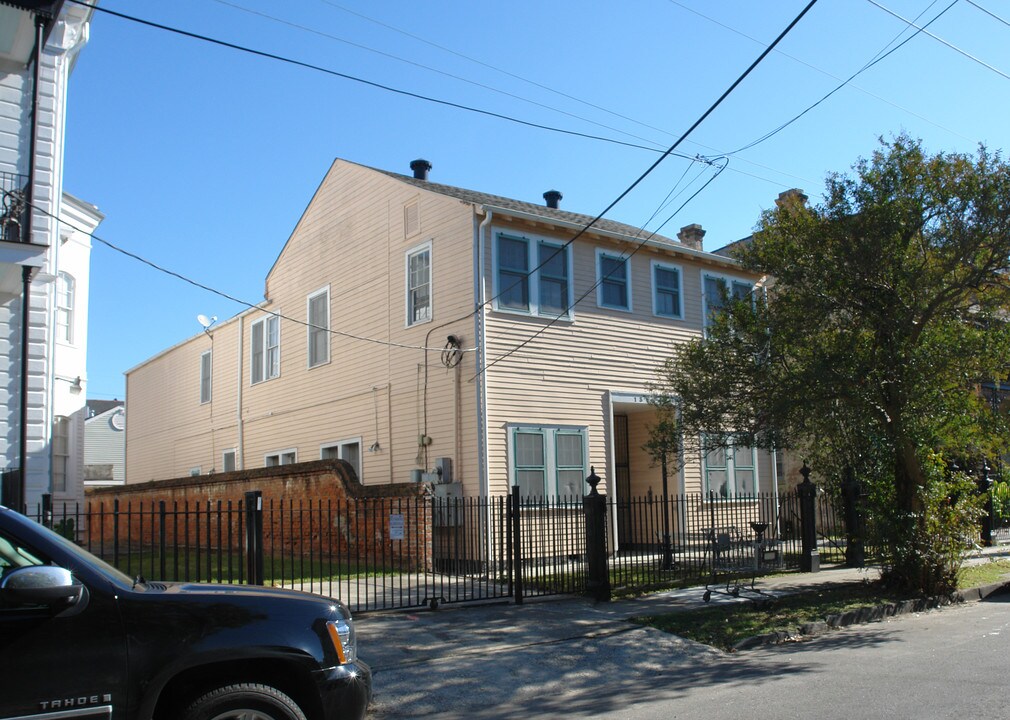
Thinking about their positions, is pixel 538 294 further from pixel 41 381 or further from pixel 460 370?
pixel 41 381

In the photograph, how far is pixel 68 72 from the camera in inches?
611

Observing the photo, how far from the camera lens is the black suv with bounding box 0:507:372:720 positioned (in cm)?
421

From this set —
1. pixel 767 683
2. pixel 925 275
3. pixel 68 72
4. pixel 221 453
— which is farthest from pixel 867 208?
pixel 221 453

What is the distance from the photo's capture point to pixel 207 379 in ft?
91.5

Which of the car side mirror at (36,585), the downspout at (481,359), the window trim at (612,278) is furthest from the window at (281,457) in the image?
the car side mirror at (36,585)

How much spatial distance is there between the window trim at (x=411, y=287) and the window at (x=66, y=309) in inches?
281

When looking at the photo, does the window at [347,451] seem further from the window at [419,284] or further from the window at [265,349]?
the window at [265,349]

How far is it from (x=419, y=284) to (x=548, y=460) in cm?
466

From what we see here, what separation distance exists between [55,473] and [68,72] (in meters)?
8.07

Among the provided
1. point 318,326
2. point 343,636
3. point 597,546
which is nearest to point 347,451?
point 318,326

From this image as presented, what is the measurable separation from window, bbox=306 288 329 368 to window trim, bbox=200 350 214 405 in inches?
242

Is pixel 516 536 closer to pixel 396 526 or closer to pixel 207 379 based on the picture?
pixel 396 526

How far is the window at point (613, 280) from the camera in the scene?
1934 centimetres

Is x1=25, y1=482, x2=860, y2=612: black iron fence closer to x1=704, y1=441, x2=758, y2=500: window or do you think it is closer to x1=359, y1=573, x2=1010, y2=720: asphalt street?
x1=704, y1=441, x2=758, y2=500: window
